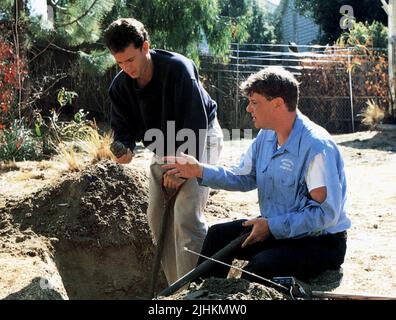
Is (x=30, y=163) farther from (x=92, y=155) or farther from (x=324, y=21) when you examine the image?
(x=324, y=21)

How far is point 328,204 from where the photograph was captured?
3229 millimetres

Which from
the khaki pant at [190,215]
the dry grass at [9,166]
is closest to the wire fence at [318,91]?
the dry grass at [9,166]

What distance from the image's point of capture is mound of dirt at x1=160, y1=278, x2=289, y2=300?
2.72 metres

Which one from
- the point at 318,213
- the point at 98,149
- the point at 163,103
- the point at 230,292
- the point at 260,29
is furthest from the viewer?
the point at 260,29

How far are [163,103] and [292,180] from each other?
1212 mm

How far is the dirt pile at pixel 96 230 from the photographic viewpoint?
6.16 m

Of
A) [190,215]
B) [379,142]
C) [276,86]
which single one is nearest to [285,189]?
[276,86]

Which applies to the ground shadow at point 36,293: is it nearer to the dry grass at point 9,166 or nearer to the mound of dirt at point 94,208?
the mound of dirt at point 94,208

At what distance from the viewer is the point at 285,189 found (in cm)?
347

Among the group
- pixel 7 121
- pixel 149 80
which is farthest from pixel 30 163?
pixel 149 80

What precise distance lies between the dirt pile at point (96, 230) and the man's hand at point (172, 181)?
2.04m

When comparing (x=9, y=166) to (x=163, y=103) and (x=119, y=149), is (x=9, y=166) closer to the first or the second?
(x=119, y=149)

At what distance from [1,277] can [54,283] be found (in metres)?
0.39

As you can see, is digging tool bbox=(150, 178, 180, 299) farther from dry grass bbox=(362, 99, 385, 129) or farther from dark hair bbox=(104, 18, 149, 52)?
dry grass bbox=(362, 99, 385, 129)
